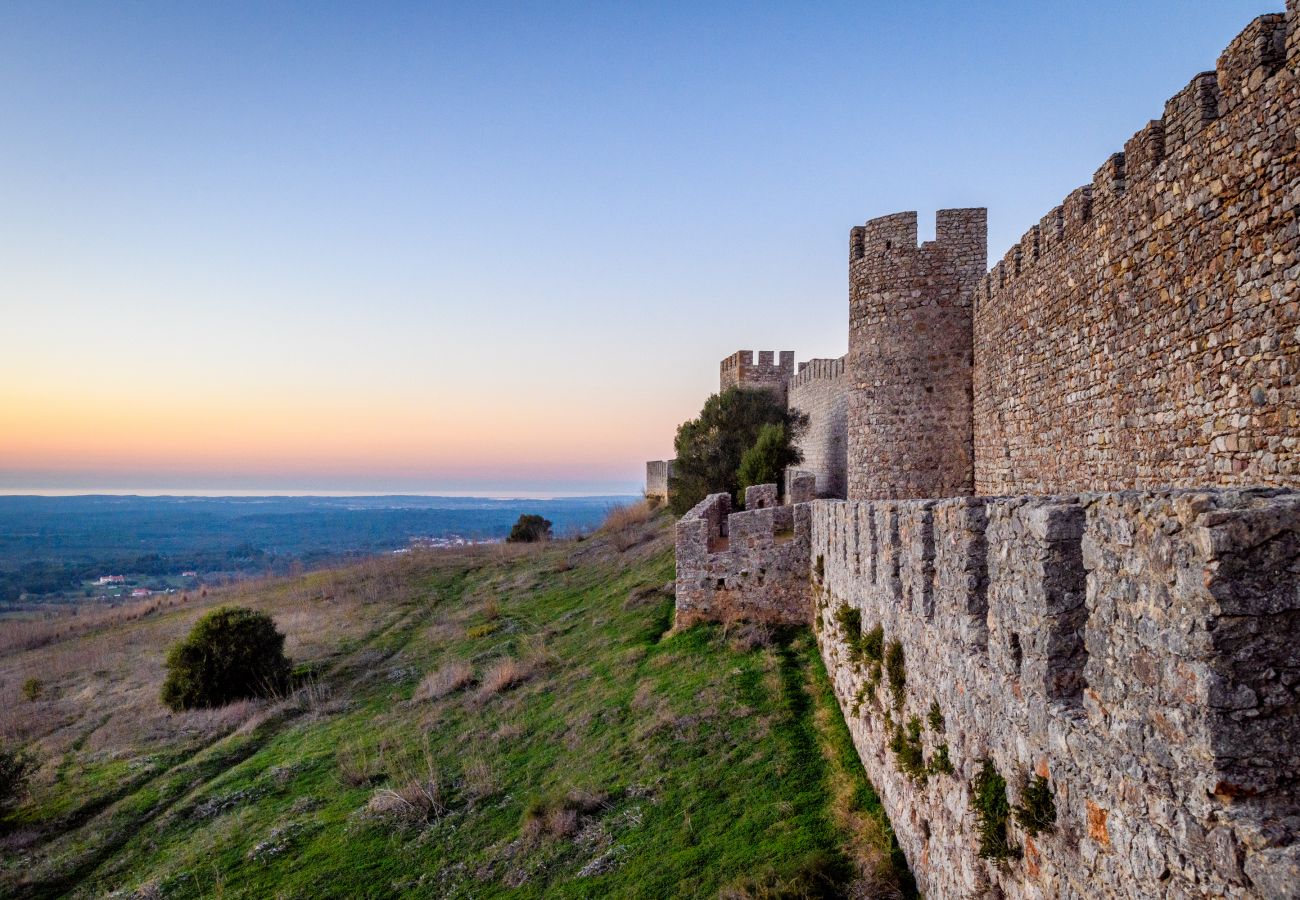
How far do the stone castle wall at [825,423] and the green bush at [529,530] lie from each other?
1663cm

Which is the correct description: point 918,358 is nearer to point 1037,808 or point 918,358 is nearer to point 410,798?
point 410,798

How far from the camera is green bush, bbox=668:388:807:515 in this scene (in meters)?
25.4

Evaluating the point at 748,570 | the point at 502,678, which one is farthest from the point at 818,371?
the point at 502,678

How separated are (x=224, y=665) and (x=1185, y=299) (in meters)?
18.3

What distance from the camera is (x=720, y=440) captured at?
26812 mm

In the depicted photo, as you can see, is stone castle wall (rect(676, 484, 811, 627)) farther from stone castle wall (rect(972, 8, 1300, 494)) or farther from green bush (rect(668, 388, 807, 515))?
green bush (rect(668, 388, 807, 515))

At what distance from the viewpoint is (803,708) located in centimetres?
954

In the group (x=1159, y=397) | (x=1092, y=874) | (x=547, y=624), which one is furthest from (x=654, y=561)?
(x=1092, y=874)

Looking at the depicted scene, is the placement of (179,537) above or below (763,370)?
below

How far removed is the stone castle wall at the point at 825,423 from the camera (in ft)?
82.2

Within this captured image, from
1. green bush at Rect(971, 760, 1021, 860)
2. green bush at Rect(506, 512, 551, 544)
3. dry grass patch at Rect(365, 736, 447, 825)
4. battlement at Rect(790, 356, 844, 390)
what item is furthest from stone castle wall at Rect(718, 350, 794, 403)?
green bush at Rect(971, 760, 1021, 860)

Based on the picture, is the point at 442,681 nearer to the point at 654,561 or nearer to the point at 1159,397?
the point at 654,561

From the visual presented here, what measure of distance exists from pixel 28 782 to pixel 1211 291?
17338 mm

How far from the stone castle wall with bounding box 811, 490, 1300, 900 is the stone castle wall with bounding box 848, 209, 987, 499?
29.5ft
